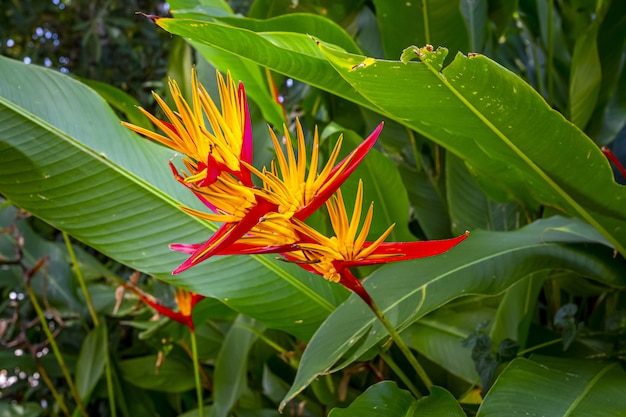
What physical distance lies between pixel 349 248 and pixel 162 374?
0.53 meters

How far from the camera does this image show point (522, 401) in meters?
0.38

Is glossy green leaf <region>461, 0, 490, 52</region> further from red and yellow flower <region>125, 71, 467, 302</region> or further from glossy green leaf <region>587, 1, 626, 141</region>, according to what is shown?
red and yellow flower <region>125, 71, 467, 302</region>

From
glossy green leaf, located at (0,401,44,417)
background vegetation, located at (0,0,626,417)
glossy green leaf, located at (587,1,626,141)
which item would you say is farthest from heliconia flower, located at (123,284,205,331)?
glossy green leaf, located at (587,1,626,141)

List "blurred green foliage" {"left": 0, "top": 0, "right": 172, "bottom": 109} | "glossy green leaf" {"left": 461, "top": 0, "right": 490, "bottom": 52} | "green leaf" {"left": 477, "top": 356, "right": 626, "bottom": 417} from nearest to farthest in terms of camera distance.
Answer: "green leaf" {"left": 477, "top": 356, "right": 626, "bottom": 417} < "glossy green leaf" {"left": 461, "top": 0, "right": 490, "bottom": 52} < "blurred green foliage" {"left": 0, "top": 0, "right": 172, "bottom": 109}

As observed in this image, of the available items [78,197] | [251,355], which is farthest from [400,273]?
[251,355]

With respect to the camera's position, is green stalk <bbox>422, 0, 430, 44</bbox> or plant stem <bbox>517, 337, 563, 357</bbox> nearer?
plant stem <bbox>517, 337, 563, 357</bbox>

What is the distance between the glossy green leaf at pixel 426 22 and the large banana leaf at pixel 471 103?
0.20 metres

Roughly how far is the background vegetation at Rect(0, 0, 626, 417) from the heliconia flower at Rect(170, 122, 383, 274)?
6cm

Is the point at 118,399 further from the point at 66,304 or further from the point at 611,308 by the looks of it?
the point at 611,308

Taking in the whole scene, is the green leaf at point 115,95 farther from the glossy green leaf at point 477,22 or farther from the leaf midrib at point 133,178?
the glossy green leaf at point 477,22

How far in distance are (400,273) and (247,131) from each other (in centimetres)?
23

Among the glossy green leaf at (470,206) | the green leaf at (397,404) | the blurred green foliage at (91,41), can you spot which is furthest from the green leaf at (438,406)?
the blurred green foliage at (91,41)

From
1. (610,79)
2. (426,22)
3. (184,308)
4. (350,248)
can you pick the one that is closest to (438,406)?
(350,248)

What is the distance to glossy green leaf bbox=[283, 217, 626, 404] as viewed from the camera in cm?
42
